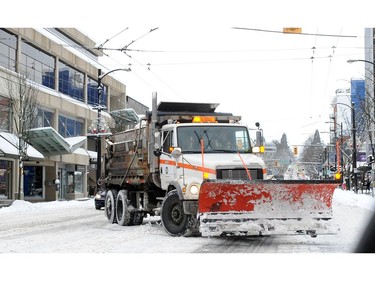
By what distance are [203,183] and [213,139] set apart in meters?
2.56

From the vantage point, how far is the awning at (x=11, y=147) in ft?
105

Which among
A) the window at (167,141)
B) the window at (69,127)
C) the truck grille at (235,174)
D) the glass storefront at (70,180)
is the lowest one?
the glass storefront at (70,180)

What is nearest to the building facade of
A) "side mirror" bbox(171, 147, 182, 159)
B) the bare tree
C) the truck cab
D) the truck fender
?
the bare tree

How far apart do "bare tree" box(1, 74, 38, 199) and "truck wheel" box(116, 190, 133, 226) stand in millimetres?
17660

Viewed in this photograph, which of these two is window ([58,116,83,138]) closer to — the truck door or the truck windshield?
the truck door

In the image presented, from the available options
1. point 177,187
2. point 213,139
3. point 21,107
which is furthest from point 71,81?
point 177,187

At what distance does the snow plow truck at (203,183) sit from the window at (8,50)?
63.3 feet

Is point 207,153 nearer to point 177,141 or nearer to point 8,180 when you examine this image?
point 177,141

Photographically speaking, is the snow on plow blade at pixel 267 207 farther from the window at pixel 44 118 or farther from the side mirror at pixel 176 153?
the window at pixel 44 118

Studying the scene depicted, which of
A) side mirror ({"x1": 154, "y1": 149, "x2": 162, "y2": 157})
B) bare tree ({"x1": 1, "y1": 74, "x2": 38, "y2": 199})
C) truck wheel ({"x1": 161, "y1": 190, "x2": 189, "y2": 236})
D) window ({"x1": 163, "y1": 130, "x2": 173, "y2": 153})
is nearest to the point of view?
A: truck wheel ({"x1": 161, "y1": 190, "x2": 189, "y2": 236})

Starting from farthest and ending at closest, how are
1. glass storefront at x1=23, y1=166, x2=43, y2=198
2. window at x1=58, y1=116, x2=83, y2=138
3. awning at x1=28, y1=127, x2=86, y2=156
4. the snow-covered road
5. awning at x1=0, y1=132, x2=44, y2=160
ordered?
window at x1=58, y1=116, x2=83, y2=138
glass storefront at x1=23, y1=166, x2=43, y2=198
awning at x1=28, y1=127, x2=86, y2=156
awning at x1=0, y1=132, x2=44, y2=160
the snow-covered road

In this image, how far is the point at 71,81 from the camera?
45.3 meters

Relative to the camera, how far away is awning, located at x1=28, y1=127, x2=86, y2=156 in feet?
121

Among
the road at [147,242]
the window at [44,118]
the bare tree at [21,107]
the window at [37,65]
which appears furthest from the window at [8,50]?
the road at [147,242]
